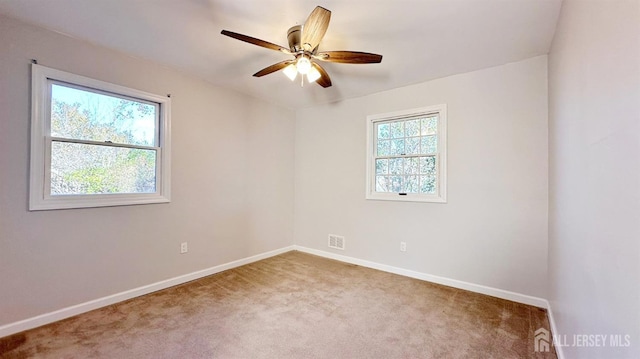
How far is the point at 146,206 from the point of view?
288cm

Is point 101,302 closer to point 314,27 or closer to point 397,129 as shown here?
point 314,27

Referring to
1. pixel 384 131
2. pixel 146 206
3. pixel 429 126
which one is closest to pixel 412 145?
pixel 429 126

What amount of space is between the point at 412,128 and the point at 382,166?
2.15 ft

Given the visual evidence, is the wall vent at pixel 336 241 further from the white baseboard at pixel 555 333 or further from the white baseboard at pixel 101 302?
the white baseboard at pixel 555 333

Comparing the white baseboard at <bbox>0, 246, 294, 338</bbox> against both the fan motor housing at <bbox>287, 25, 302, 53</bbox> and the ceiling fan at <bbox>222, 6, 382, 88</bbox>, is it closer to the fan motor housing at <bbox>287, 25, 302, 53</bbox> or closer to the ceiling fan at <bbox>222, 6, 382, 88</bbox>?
the ceiling fan at <bbox>222, 6, 382, 88</bbox>

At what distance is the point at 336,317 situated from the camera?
237 centimetres

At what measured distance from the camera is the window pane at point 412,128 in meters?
3.46

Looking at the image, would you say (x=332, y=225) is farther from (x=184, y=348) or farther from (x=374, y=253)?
(x=184, y=348)

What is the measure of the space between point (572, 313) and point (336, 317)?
64.6 inches

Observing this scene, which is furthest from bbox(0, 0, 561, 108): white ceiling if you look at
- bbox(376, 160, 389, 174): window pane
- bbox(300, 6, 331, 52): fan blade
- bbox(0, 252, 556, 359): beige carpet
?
bbox(0, 252, 556, 359): beige carpet

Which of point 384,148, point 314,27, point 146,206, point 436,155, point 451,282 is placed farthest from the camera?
point 384,148

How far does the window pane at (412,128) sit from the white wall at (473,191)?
0.74ft

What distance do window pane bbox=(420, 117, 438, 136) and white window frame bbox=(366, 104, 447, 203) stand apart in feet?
0.23

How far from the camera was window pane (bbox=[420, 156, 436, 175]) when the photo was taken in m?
3.31
